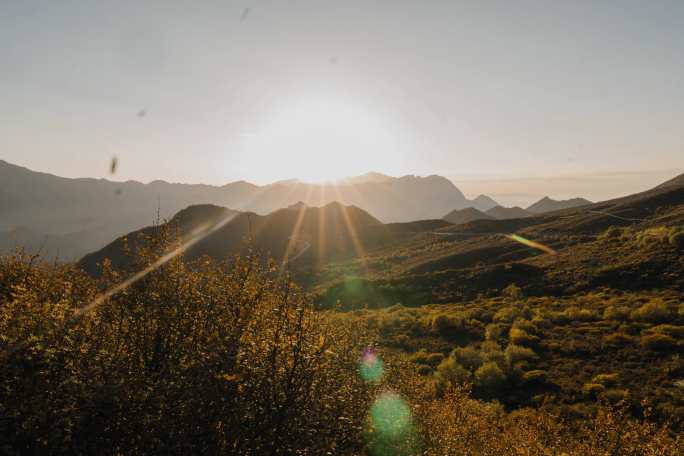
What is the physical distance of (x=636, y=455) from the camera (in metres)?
10.2

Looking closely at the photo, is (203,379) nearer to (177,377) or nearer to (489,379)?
(177,377)

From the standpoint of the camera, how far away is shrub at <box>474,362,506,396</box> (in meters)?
21.2

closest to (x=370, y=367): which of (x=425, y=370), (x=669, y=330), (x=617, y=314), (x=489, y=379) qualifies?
(x=489, y=379)

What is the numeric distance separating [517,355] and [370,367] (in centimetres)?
1713

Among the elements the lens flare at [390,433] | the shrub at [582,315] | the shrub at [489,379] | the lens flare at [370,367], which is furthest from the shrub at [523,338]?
the lens flare at [390,433]

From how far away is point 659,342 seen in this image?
23.2 meters

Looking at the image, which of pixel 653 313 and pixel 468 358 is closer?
pixel 468 358

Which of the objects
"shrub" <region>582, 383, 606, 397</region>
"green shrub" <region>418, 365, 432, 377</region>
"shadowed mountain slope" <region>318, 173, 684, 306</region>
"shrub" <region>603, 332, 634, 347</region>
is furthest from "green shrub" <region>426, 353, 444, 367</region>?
"shadowed mountain slope" <region>318, 173, 684, 306</region>

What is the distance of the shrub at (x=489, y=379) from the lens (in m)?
21.2

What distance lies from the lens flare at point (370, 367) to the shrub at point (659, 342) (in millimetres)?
21637

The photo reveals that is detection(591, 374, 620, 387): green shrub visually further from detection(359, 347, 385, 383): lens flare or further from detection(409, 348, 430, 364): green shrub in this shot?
detection(359, 347, 385, 383): lens flare

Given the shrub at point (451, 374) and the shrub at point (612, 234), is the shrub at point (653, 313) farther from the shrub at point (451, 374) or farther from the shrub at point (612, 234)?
the shrub at point (612, 234)

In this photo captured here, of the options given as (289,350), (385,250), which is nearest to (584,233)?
(385,250)

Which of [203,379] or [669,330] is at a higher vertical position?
[203,379]
